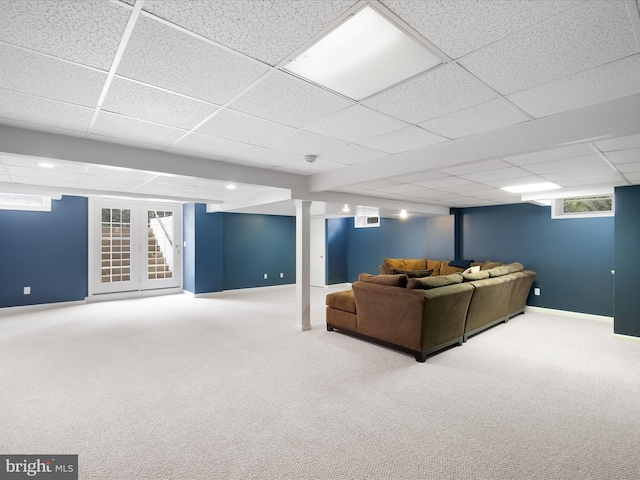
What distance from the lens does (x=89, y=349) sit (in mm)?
4113

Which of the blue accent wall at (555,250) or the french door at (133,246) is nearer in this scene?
the blue accent wall at (555,250)

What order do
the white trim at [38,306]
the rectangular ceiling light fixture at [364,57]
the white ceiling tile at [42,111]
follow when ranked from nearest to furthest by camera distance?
the rectangular ceiling light fixture at [364,57], the white ceiling tile at [42,111], the white trim at [38,306]

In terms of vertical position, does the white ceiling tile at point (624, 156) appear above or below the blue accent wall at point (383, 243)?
above

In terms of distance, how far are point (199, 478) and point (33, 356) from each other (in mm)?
3299

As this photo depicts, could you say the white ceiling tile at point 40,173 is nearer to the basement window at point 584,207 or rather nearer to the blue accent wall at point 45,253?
the blue accent wall at point 45,253

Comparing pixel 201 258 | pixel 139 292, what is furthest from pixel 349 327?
pixel 139 292

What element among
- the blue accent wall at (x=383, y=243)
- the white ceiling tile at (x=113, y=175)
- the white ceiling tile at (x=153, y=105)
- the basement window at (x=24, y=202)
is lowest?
the blue accent wall at (x=383, y=243)

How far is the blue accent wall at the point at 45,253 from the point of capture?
19.8 ft

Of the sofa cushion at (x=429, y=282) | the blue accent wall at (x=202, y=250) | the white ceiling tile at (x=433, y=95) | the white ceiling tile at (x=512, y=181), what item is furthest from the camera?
the blue accent wall at (x=202, y=250)

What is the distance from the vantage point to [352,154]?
350 centimetres

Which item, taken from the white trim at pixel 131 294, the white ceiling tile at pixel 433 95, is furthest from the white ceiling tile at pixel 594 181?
the white trim at pixel 131 294

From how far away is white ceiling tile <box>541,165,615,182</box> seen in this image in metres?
3.65

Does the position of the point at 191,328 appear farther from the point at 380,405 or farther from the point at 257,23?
the point at 257,23

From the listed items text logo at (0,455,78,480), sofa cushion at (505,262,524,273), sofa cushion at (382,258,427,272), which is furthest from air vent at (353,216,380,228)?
text logo at (0,455,78,480)
